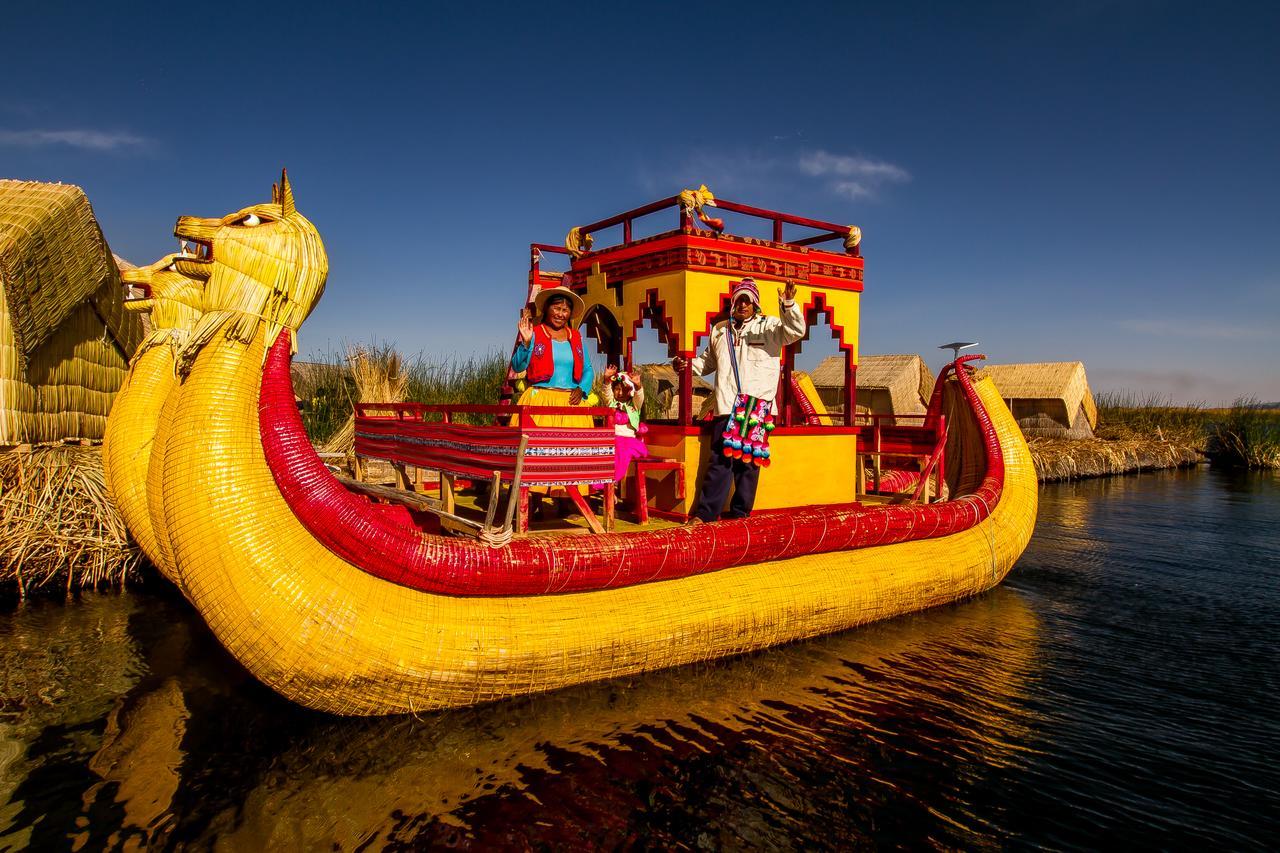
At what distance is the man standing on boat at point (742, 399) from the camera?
6891 millimetres

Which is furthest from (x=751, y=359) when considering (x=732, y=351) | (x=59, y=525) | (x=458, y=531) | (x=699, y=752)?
(x=59, y=525)

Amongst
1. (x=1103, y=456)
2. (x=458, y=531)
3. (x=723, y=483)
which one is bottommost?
(x=458, y=531)

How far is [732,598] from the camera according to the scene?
5.77 meters

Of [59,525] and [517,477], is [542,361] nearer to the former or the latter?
[517,477]

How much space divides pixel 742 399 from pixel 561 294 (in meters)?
1.98

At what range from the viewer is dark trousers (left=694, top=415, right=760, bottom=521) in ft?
22.4

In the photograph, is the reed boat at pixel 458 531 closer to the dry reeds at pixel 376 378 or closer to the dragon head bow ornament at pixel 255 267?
the dragon head bow ornament at pixel 255 267

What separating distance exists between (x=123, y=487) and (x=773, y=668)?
17.5ft

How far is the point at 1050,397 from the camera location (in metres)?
27.2

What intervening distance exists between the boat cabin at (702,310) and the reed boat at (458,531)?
4 cm

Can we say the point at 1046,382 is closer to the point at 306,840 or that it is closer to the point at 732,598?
the point at 732,598

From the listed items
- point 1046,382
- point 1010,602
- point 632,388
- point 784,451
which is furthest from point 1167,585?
point 1046,382

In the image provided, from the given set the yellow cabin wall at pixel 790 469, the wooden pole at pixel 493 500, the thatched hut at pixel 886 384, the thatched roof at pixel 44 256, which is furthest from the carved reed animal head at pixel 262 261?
the thatched hut at pixel 886 384

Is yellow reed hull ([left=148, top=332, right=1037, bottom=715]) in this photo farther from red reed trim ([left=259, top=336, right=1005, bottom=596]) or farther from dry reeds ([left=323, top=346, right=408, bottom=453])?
dry reeds ([left=323, top=346, right=408, bottom=453])
